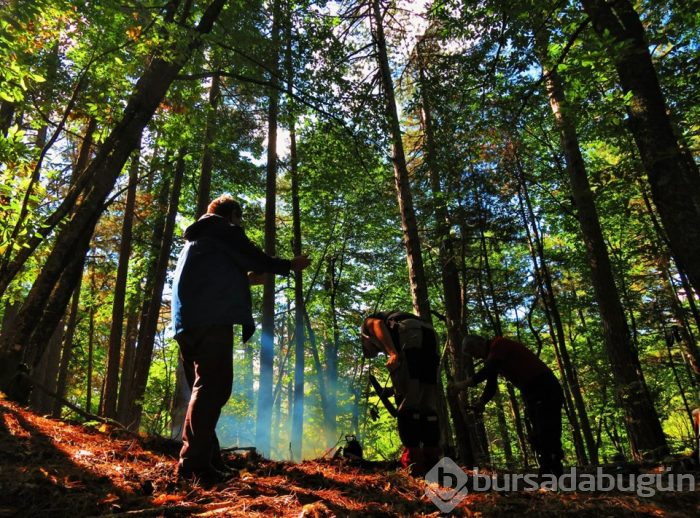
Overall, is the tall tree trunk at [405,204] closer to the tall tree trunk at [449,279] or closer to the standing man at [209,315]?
the tall tree trunk at [449,279]

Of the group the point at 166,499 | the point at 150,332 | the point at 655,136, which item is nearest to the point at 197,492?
the point at 166,499

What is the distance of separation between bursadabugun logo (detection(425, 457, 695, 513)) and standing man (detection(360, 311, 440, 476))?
25cm

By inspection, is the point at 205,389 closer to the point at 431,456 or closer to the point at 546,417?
the point at 431,456

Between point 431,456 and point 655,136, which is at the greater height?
point 655,136

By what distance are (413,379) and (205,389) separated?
202 cm

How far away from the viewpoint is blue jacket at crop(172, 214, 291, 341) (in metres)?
3.00

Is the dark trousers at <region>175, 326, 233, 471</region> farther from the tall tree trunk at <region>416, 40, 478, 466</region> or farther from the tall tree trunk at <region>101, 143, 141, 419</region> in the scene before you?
the tall tree trunk at <region>101, 143, 141, 419</region>

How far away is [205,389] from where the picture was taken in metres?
2.84

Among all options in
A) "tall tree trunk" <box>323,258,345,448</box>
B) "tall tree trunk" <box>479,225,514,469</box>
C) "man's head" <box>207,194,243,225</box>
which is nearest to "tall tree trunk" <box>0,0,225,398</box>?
"man's head" <box>207,194,243,225</box>

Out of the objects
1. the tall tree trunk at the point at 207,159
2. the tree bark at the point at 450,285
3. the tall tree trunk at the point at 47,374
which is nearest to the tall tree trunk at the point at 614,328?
the tree bark at the point at 450,285

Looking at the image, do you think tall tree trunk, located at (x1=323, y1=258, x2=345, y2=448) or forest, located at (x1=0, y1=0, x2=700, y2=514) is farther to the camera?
tall tree trunk, located at (x1=323, y1=258, x2=345, y2=448)

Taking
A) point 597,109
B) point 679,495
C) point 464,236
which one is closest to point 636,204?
point 464,236

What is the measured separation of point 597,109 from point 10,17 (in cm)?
634

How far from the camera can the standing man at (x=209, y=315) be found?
9.01 feet
